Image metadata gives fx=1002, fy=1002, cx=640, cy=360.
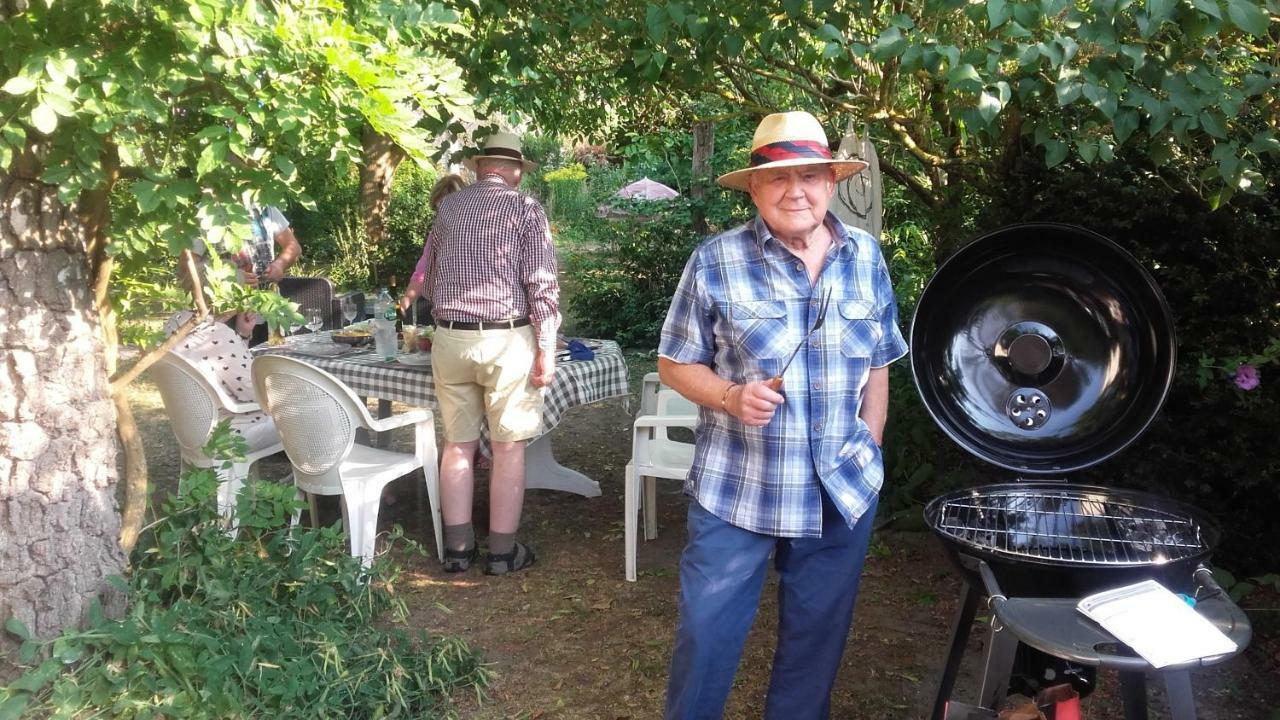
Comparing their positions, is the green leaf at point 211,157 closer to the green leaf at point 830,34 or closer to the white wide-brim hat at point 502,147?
the green leaf at point 830,34

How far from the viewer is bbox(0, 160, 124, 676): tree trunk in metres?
2.76

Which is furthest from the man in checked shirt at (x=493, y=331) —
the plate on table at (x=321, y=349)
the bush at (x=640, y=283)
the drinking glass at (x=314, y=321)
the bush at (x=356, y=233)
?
the bush at (x=356, y=233)

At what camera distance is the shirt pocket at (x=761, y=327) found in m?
2.39

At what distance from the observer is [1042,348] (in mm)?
2670

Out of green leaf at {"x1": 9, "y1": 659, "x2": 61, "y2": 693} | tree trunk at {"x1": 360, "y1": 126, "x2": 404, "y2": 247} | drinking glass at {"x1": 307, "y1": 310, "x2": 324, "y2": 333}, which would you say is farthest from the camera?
tree trunk at {"x1": 360, "y1": 126, "x2": 404, "y2": 247}

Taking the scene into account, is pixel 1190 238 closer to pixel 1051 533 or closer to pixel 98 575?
pixel 1051 533

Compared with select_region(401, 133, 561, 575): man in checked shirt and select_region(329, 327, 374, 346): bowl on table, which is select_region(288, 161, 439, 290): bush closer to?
select_region(329, 327, 374, 346): bowl on table

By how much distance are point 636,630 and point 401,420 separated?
1375mm

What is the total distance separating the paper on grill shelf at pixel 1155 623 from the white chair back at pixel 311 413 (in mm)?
2955

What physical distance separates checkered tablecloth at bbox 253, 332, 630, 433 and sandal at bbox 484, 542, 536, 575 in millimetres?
563

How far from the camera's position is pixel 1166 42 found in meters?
2.57

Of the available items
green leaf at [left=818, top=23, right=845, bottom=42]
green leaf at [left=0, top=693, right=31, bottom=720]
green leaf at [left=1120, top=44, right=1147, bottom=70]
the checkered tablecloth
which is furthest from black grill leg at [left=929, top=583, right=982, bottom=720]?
green leaf at [left=0, top=693, right=31, bottom=720]

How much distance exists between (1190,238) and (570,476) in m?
3.30

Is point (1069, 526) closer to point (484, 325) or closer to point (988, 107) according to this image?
point (988, 107)
